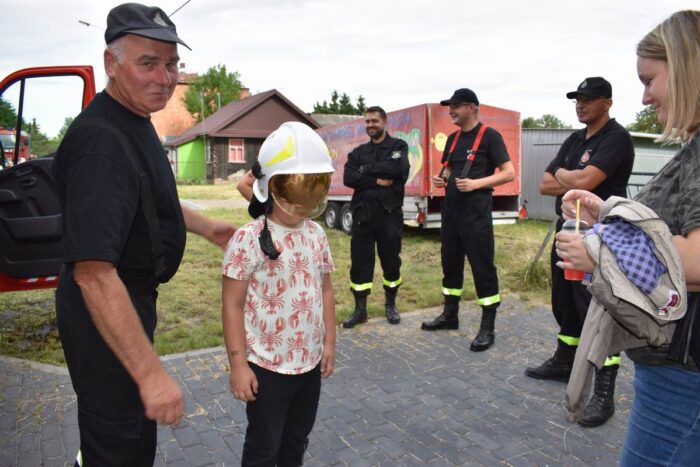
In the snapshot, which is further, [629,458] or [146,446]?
[146,446]

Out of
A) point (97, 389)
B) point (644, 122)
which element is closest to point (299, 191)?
point (97, 389)

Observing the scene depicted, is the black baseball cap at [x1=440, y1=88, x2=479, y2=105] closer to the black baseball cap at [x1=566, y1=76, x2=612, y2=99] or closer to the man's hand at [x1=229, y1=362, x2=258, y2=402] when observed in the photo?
the black baseball cap at [x1=566, y1=76, x2=612, y2=99]

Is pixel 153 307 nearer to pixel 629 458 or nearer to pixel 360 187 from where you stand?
pixel 629 458

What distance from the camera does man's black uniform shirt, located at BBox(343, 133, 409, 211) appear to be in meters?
5.75

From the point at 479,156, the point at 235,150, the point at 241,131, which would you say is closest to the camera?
the point at 479,156

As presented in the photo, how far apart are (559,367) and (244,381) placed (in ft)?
10.5

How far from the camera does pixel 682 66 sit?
1.63 m

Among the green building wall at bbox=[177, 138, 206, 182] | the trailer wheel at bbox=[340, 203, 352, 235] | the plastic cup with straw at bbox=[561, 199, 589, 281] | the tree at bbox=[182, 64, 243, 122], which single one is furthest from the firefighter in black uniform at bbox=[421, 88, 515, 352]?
the tree at bbox=[182, 64, 243, 122]

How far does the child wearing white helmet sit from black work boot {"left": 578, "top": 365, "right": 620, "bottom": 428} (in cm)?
237

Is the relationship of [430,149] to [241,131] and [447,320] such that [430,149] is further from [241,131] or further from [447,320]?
[241,131]

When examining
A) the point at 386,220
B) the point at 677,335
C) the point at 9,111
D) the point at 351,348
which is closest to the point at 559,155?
the point at 386,220

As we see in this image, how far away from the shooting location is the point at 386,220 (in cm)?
582

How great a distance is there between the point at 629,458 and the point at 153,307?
1.90 metres

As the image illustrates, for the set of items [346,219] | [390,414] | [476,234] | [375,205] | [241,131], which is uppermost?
[241,131]
